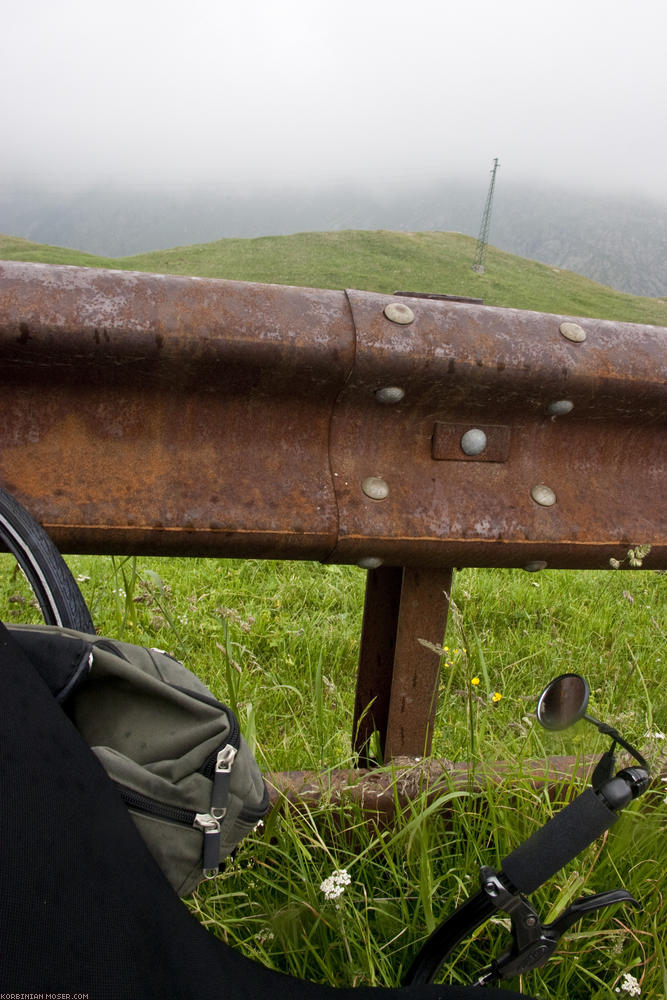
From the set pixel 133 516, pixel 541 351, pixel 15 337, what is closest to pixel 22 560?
pixel 133 516

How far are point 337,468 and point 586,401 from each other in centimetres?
51

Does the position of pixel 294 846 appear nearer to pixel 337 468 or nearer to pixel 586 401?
pixel 337 468

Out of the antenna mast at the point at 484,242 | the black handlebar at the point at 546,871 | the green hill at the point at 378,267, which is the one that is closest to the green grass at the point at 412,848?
the black handlebar at the point at 546,871

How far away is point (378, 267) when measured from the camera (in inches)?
1486

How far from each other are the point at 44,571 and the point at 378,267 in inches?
1522

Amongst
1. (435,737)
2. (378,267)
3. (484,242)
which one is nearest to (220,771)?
(435,737)

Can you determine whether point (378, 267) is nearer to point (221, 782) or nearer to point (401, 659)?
point (401, 659)

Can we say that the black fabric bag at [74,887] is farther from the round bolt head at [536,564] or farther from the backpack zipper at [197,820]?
the round bolt head at [536,564]

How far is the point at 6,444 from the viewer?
49.0 inches

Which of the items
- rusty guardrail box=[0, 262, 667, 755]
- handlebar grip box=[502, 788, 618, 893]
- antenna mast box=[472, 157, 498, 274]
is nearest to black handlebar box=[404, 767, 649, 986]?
handlebar grip box=[502, 788, 618, 893]

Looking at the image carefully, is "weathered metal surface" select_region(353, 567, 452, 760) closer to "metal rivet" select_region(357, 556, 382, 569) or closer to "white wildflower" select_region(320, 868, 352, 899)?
"metal rivet" select_region(357, 556, 382, 569)

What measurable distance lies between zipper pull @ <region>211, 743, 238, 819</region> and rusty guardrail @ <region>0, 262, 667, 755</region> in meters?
0.49

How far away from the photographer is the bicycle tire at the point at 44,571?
1075 millimetres

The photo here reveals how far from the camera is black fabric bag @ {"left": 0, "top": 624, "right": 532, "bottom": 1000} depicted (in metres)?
0.65
